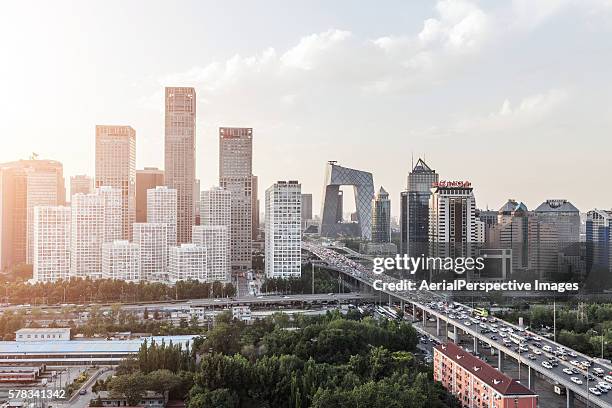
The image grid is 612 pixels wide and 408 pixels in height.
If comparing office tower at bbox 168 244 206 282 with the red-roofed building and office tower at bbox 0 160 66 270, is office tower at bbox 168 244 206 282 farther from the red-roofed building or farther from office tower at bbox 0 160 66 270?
the red-roofed building

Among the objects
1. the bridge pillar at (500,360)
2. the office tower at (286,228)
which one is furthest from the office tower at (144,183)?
the bridge pillar at (500,360)

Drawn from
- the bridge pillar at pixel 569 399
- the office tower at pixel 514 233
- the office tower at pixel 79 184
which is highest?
the office tower at pixel 79 184

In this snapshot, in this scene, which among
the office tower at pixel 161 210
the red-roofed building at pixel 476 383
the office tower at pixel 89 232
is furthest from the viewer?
the office tower at pixel 161 210

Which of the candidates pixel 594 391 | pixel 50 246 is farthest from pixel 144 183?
pixel 594 391

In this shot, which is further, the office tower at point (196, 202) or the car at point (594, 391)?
the office tower at point (196, 202)

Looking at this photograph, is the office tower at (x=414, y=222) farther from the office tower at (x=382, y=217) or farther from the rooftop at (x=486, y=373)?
the rooftop at (x=486, y=373)

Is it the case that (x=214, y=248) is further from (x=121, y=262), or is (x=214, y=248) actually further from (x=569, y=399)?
(x=569, y=399)

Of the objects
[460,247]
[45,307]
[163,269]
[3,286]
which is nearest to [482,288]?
[460,247]

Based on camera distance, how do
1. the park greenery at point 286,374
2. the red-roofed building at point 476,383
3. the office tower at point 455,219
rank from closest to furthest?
the red-roofed building at point 476,383, the park greenery at point 286,374, the office tower at point 455,219

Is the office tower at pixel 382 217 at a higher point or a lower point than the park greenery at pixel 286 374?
higher
